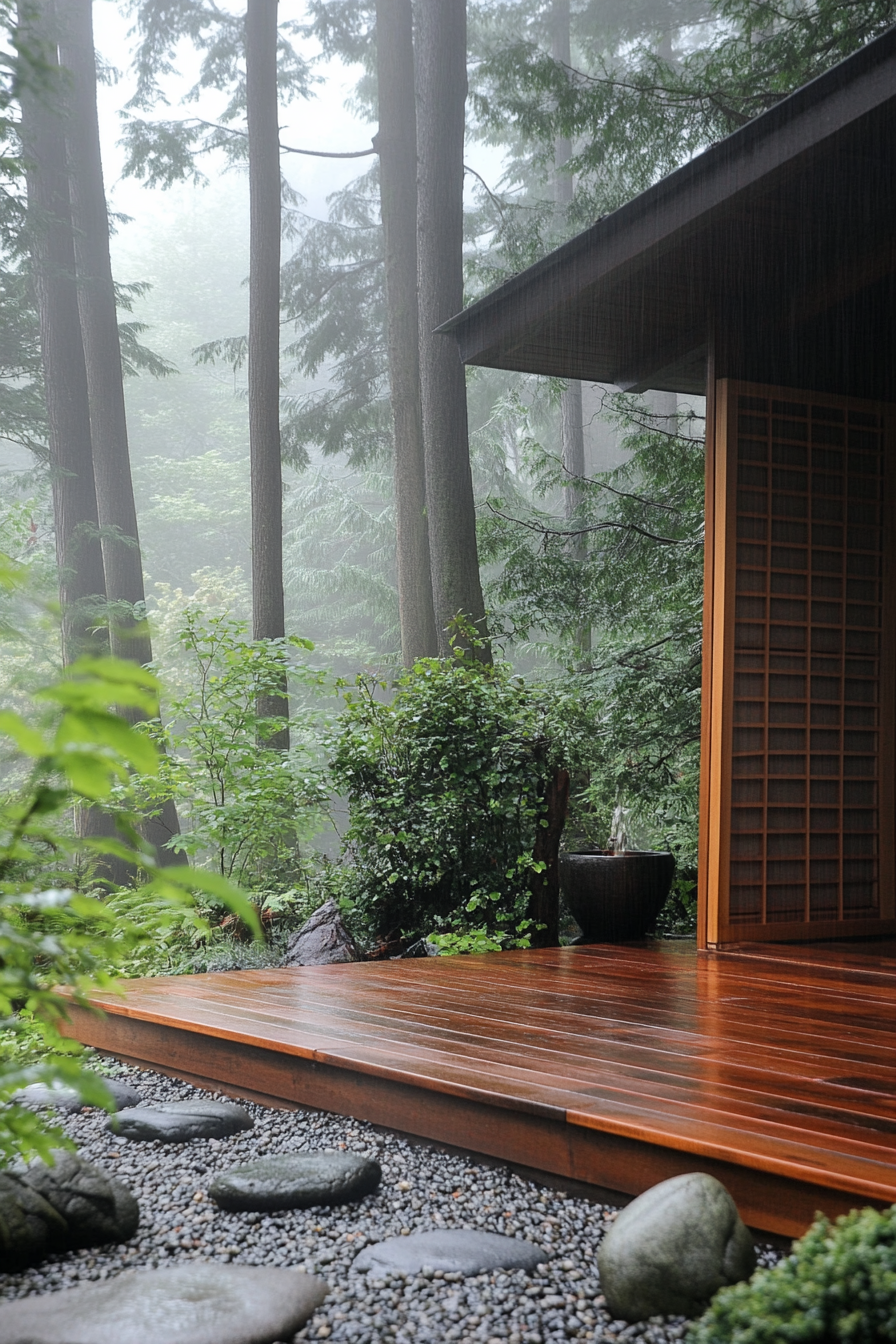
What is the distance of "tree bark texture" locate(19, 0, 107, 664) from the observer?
34.7ft

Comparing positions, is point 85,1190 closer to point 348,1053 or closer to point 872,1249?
point 348,1053

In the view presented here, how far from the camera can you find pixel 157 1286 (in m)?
1.73

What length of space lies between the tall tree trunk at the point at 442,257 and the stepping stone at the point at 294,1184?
19.6 feet

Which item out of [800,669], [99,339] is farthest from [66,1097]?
[99,339]

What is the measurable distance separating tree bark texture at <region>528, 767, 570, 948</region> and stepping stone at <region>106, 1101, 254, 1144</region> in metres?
2.69

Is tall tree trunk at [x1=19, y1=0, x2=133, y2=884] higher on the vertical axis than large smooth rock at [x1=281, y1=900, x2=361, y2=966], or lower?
higher

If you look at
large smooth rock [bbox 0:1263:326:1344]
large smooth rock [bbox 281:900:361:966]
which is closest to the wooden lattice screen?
large smooth rock [bbox 281:900:361:966]

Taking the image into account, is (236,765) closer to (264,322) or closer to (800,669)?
(800,669)

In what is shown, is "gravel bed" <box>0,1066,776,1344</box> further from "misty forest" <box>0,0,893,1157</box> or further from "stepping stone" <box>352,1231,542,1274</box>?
"misty forest" <box>0,0,893,1157</box>

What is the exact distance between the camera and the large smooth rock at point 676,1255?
1.68 m

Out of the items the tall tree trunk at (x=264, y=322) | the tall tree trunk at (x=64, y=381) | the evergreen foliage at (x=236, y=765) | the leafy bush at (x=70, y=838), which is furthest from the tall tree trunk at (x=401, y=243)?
the leafy bush at (x=70, y=838)

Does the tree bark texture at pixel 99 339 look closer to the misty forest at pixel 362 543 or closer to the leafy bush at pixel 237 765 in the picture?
the misty forest at pixel 362 543

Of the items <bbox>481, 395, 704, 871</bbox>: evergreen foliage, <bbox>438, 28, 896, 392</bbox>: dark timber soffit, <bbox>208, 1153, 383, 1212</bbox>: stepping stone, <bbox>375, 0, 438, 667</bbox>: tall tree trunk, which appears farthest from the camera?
<bbox>375, 0, 438, 667</bbox>: tall tree trunk

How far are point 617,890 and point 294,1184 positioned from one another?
306 cm
